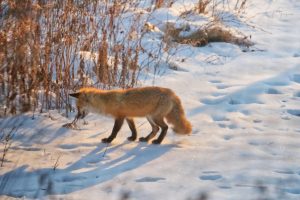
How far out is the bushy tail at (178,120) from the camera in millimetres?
5609

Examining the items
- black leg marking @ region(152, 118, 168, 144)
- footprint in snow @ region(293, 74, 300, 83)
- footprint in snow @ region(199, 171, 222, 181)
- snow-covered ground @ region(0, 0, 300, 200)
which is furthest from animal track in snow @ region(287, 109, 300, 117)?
footprint in snow @ region(199, 171, 222, 181)

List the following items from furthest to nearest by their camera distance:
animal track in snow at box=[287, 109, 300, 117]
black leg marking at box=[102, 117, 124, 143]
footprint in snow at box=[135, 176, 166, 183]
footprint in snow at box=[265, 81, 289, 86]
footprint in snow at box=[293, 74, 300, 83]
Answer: footprint in snow at box=[293, 74, 300, 83], footprint in snow at box=[265, 81, 289, 86], animal track in snow at box=[287, 109, 300, 117], black leg marking at box=[102, 117, 124, 143], footprint in snow at box=[135, 176, 166, 183]

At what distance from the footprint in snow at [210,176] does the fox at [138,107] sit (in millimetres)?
991

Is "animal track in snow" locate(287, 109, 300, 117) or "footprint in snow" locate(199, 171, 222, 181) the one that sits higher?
"footprint in snow" locate(199, 171, 222, 181)

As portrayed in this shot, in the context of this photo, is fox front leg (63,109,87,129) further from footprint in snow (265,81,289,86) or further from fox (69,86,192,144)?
footprint in snow (265,81,289,86)

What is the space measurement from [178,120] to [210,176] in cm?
115

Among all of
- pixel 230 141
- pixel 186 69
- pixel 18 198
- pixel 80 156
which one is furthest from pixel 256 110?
pixel 18 198

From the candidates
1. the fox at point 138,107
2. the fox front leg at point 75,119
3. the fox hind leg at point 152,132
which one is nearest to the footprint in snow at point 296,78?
the fox at point 138,107

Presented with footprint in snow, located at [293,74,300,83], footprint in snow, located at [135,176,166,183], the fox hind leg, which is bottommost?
the fox hind leg

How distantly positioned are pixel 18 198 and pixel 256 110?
139 inches

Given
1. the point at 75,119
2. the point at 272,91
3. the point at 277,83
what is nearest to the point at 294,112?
the point at 272,91

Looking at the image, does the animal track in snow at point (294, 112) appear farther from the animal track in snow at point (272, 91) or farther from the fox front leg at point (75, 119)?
the fox front leg at point (75, 119)

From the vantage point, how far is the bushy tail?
5.61 meters

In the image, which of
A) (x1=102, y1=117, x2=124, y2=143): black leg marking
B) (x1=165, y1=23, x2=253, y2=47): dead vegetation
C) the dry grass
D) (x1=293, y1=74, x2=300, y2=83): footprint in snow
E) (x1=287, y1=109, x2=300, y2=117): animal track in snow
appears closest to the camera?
(x1=102, y1=117, x2=124, y2=143): black leg marking
